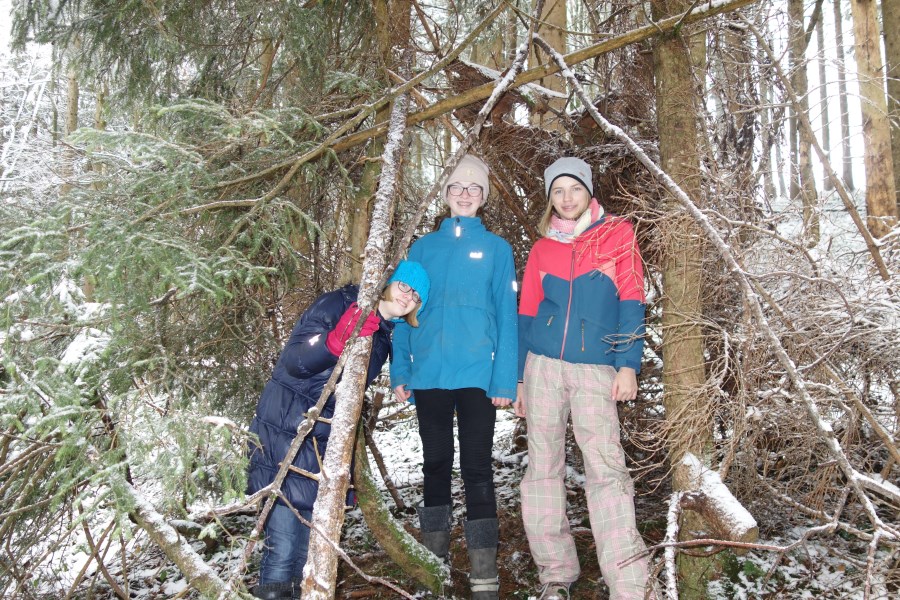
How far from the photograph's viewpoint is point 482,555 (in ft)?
9.83

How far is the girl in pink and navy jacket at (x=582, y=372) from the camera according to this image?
2.88 m

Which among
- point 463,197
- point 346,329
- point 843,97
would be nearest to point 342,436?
point 346,329

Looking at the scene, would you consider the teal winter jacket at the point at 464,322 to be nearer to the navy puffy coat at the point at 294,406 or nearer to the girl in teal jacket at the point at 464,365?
the girl in teal jacket at the point at 464,365

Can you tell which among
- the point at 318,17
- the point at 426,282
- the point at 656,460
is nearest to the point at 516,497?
the point at 656,460

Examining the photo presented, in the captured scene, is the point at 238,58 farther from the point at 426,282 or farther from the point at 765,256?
the point at 765,256

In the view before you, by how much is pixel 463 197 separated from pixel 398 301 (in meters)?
0.88

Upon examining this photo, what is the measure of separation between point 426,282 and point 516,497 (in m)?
2.43

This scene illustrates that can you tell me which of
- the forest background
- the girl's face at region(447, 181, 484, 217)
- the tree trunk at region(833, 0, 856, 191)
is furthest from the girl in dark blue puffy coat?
the tree trunk at region(833, 0, 856, 191)

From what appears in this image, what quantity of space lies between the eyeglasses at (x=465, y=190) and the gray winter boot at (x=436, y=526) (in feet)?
5.86

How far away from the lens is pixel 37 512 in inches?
118

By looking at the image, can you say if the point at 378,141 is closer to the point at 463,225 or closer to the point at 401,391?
the point at 463,225

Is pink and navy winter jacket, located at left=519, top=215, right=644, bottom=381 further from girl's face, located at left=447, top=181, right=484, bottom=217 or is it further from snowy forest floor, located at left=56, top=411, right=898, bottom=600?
snowy forest floor, located at left=56, top=411, right=898, bottom=600

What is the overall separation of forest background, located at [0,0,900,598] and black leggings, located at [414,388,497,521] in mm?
647

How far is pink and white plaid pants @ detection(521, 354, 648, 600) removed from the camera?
286 centimetres
